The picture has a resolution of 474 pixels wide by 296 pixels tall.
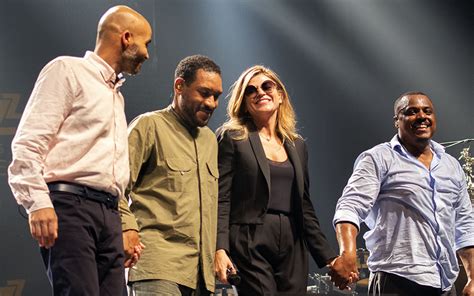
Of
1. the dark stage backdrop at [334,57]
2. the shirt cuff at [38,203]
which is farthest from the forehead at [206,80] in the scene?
the dark stage backdrop at [334,57]

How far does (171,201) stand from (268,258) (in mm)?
482

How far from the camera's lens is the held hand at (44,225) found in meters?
2.03

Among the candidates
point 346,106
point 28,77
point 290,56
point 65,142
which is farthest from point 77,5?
point 65,142

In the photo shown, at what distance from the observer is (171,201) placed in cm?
270

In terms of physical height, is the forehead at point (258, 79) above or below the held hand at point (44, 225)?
above

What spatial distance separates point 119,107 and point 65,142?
0.28m

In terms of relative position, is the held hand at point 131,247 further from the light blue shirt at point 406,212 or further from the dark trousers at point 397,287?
the dark trousers at point 397,287

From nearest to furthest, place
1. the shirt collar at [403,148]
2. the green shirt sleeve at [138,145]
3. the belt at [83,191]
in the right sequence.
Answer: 1. the belt at [83,191]
2. the green shirt sleeve at [138,145]
3. the shirt collar at [403,148]

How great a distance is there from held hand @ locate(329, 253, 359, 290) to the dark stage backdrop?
12.1 feet

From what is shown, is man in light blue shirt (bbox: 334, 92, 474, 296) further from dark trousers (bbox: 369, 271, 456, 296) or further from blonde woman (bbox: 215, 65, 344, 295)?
blonde woman (bbox: 215, 65, 344, 295)

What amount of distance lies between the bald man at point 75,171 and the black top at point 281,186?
0.72 m

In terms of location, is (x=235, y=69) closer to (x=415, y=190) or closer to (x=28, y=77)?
(x=28, y=77)

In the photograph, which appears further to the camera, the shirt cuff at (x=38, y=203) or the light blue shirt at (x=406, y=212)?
the light blue shirt at (x=406, y=212)

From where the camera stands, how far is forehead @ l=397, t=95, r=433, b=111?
3.49 metres
